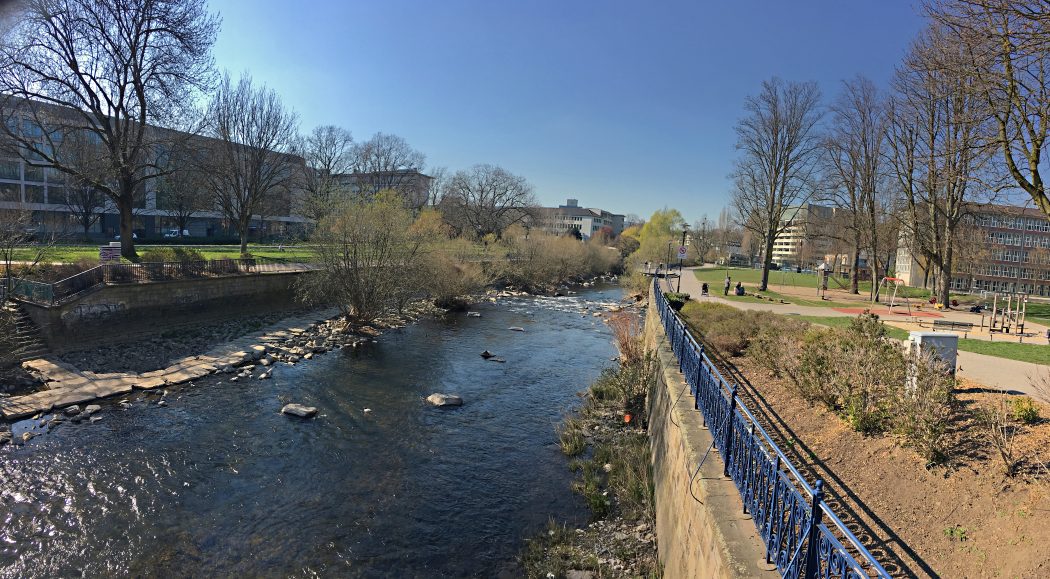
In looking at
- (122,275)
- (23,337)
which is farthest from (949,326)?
(122,275)

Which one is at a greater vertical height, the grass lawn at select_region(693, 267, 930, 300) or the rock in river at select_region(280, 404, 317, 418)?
the grass lawn at select_region(693, 267, 930, 300)

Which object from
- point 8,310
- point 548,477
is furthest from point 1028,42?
point 8,310

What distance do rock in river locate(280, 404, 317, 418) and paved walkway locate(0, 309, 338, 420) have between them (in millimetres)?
4307

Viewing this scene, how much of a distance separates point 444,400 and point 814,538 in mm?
10954

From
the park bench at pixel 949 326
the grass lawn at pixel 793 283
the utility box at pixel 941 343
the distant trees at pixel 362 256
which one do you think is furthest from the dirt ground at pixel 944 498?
the grass lawn at pixel 793 283

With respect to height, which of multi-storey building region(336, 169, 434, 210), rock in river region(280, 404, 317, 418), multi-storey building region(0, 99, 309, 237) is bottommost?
rock in river region(280, 404, 317, 418)

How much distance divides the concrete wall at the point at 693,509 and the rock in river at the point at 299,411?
8.14m

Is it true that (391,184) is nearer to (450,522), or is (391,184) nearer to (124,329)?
(124,329)

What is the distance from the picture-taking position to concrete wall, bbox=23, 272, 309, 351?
16.3m

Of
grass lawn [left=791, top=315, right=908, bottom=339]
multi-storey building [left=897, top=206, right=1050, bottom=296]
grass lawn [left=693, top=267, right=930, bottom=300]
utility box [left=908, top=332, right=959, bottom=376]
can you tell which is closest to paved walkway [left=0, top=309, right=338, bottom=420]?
utility box [left=908, top=332, right=959, bottom=376]

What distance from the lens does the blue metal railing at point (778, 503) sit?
10.4 feet

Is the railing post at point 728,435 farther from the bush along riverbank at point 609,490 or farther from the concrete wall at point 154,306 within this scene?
the concrete wall at point 154,306

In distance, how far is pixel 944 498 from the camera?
4648mm

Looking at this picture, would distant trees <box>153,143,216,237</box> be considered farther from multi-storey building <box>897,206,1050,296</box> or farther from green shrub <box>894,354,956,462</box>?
multi-storey building <box>897,206,1050,296</box>
